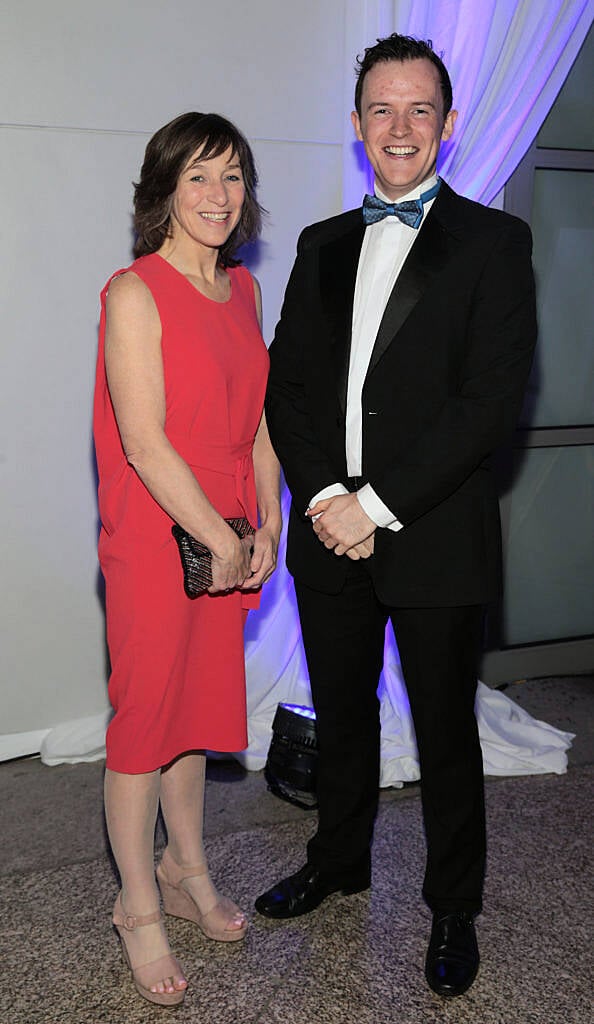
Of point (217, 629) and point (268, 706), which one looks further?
point (268, 706)

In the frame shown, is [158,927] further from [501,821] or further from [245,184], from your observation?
[245,184]

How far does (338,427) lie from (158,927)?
1.18m

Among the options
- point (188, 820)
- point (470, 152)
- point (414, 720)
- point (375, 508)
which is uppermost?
point (470, 152)

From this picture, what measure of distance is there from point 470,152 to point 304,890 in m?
2.32

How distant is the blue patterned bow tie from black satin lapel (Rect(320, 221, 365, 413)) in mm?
80

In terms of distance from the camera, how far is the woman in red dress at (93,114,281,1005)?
213cm

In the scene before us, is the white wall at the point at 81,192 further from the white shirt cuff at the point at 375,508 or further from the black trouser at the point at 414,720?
the white shirt cuff at the point at 375,508

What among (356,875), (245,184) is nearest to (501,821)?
(356,875)

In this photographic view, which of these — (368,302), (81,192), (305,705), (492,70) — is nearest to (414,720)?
(368,302)

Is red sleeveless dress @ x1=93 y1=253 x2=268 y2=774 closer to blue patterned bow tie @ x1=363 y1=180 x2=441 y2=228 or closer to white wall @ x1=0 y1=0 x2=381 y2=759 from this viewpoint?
blue patterned bow tie @ x1=363 y1=180 x2=441 y2=228

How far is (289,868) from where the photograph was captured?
2797 millimetres

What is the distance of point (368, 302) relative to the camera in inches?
88.5

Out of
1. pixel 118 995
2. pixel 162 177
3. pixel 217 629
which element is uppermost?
pixel 162 177

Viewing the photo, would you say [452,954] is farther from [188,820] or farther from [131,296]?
[131,296]
